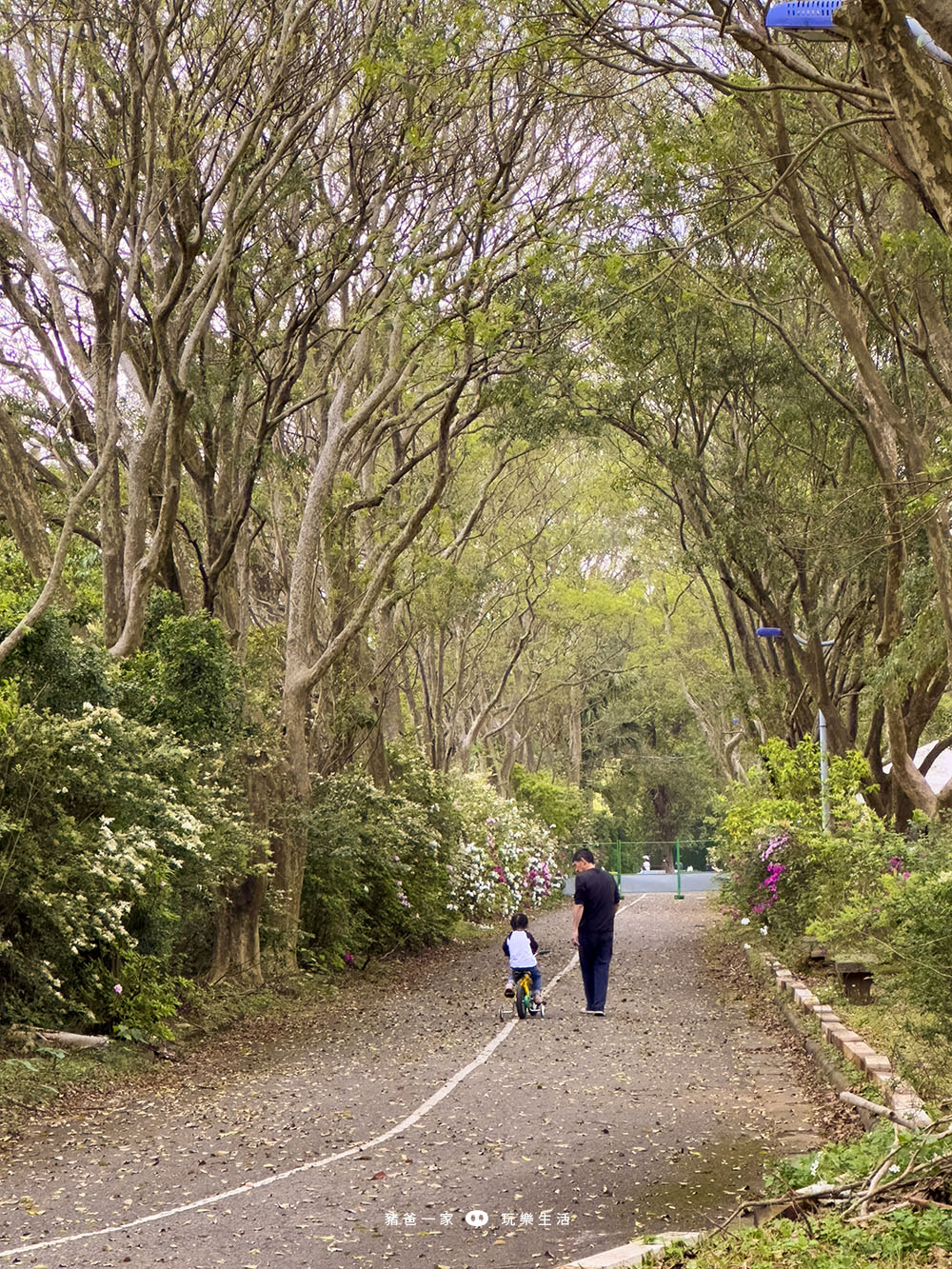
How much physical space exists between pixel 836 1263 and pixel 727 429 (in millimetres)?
19571

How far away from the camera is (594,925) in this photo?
1341cm

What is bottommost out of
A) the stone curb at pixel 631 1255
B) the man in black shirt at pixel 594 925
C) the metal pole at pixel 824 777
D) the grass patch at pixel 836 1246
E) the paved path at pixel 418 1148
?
the paved path at pixel 418 1148

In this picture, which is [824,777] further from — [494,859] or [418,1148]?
[494,859]

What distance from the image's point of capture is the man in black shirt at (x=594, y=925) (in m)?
13.4

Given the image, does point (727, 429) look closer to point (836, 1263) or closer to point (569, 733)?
point (836, 1263)

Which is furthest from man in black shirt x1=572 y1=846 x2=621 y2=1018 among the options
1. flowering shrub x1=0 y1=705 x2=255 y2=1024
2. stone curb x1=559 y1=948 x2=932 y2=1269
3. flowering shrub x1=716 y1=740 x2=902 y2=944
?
flowering shrub x1=0 y1=705 x2=255 y2=1024

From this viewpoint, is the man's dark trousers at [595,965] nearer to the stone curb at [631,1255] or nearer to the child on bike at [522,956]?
the child on bike at [522,956]

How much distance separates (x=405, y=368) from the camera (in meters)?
16.9

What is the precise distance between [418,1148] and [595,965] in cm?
609

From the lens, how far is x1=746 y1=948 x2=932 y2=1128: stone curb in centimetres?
712

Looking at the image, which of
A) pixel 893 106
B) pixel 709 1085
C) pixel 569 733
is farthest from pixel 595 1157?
pixel 569 733

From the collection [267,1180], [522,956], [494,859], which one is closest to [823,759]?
[522,956]

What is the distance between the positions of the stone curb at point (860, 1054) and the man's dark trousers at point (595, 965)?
1.92 metres

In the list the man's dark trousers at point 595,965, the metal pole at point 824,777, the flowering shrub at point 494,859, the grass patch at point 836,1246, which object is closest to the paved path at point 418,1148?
the man's dark trousers at point 595,965
